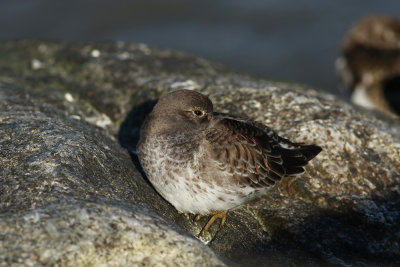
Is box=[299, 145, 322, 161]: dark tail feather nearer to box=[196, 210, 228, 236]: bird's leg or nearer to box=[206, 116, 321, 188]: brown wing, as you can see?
box=[206, 116, 321, 188]: brown wing

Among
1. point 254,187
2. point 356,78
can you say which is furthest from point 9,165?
point 356,78

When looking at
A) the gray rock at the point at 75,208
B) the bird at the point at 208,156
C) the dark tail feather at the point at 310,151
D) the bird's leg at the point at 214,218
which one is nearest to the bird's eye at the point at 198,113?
the bird at the point at 208,156

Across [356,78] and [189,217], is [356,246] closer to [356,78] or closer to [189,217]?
[189,217]

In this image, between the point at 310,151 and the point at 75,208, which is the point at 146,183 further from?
the point at 310,151

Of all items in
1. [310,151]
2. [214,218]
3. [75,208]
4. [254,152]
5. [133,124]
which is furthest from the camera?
[133,124]

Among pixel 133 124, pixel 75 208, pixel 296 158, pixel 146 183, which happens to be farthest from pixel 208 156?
pixel 133 124

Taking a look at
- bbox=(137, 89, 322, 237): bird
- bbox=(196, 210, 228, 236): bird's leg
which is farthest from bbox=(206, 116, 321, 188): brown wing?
bbox=(196, 210, 228, 236): bird's leg

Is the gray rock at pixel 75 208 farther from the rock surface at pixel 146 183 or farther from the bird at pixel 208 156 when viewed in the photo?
the bird at pixel 208 156
